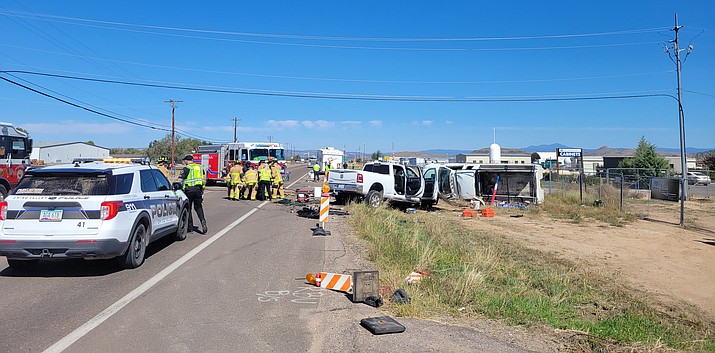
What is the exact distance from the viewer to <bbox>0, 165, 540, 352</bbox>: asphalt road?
537 centimetres

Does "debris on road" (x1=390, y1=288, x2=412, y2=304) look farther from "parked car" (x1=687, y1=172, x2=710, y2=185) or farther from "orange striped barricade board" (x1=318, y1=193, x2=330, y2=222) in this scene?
"parked car" (x1=687, y1=172, x2=710, y2=185)

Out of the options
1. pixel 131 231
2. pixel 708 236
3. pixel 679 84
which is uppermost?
pixel 679 84

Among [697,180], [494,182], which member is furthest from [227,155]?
[697,180]

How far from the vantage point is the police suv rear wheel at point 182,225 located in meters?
11.6

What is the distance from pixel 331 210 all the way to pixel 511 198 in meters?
10.1

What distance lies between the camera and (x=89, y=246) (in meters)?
7.91

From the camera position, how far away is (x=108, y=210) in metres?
8.09

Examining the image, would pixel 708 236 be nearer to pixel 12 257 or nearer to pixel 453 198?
pixel 453 198

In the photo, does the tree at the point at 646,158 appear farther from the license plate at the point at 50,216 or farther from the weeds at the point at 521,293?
the license plate at the point at 50,216

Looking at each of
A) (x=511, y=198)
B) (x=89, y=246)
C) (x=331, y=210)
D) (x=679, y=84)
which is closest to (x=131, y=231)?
(x=89, y=246)

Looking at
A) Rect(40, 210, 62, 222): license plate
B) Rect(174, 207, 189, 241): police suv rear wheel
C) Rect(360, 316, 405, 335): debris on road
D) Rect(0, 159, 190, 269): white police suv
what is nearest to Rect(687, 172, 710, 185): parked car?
Rect(174, 207, 189, 241): police suv rear wheel

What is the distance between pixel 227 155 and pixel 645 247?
24.0m

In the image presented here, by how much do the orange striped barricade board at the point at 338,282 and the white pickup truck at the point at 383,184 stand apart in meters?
12.7

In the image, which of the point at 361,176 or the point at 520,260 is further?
the point at 361,176
